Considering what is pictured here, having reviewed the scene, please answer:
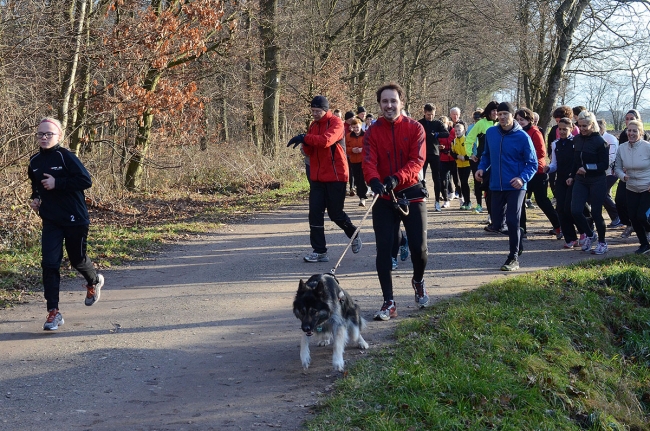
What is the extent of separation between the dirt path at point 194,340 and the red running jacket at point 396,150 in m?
1.63

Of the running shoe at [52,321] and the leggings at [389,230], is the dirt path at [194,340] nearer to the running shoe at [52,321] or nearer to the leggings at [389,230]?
the running shoe at [52,321]

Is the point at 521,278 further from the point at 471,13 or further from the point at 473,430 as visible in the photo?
the point at 471,13

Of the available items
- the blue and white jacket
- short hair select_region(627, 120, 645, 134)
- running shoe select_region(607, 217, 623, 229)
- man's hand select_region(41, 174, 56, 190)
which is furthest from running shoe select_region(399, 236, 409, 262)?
running shoe select_region(607, 217, 623, 229)

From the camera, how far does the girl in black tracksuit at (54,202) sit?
6.94m

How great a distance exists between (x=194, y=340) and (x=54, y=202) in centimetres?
209

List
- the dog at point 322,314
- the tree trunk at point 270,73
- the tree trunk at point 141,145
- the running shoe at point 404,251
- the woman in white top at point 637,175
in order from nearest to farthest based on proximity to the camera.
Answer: the dog at point 322,314, the running shoe at point 404,251, the woman in white top at point 637,175, the tree trunk at point 141,145, the tree trunk at point 270,73

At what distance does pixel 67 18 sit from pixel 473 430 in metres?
11.8

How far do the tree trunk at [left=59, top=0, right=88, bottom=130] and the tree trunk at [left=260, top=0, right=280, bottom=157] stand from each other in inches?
351

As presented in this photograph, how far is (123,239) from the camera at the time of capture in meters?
11.9

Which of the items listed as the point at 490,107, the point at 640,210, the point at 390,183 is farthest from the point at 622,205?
the point at 390,183

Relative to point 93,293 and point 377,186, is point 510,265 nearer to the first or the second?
point 377,186

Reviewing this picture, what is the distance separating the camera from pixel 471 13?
28.6 m

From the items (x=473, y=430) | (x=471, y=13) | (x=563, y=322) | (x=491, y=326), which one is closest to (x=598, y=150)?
(x=563, y=322)

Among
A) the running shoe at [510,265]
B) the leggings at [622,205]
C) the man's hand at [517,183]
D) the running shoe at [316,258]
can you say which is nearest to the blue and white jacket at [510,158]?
the man's hand at [517,183]
